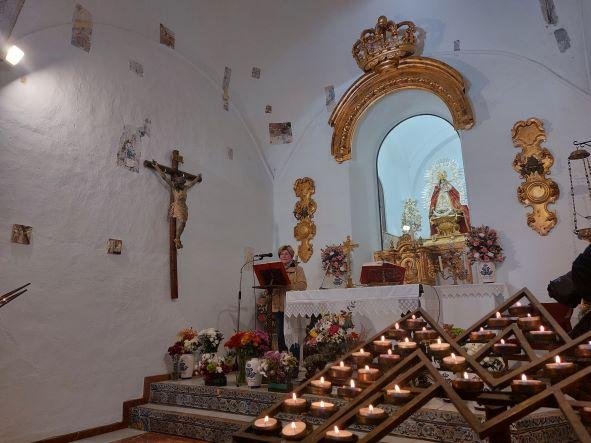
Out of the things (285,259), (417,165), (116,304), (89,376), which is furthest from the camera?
(417,165)

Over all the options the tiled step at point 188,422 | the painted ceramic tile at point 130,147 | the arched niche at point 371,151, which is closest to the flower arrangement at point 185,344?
the tiled step at point 188,422

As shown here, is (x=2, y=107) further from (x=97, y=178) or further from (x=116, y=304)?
(x=116, y=304)

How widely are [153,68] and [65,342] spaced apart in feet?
16.1

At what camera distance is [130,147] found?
693 centimetres

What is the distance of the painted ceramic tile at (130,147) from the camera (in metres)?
6.76

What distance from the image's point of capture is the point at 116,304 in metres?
6.16

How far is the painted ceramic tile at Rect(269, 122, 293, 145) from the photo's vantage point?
10.1m

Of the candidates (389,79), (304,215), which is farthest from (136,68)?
(389,79)

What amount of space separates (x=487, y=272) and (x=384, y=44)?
4.96 metres

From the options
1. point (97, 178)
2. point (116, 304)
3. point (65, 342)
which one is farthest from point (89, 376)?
point (97, 178)

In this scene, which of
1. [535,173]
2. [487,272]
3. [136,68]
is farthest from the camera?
[136,68]

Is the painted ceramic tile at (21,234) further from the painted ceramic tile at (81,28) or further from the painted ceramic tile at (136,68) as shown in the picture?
the painted ceramic tile at (136,68)

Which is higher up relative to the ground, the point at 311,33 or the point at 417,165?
the point at 311,33

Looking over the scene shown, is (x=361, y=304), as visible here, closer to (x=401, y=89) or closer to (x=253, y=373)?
(x=253, y=373)
